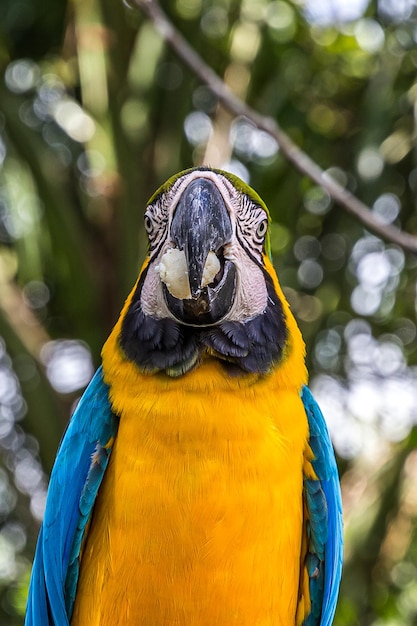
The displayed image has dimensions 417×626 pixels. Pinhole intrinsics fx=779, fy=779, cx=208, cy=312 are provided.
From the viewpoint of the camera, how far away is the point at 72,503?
5.23 ft

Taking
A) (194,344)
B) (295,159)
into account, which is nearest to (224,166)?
(295,159)

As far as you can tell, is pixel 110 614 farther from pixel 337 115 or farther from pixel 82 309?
pixel 337 115

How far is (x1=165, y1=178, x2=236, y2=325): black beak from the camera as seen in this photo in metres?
1.46

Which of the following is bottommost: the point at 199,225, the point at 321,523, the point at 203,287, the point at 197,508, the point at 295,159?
the point at 321,523

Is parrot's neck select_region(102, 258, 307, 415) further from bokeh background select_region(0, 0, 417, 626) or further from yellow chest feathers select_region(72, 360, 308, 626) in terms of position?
bokeh background select_region(0, 0, 417, 626)

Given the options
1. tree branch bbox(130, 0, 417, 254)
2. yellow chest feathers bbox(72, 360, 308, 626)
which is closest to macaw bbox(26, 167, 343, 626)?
yellow chest feathers bbox(72, 360, 308, 626)

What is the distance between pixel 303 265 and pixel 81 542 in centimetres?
248

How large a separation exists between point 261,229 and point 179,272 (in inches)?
11.4

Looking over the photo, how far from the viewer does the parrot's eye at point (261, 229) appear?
5.50 feet

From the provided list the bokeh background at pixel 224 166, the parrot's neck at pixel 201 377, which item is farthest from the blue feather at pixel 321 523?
the bokeh background at pixel 224 166

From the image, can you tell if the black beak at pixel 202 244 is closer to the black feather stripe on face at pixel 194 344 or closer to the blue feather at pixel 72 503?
the black feather stripe on face at pixel 194 344

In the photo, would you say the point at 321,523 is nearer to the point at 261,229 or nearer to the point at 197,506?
the point at 197,506

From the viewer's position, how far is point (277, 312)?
5.40 feet

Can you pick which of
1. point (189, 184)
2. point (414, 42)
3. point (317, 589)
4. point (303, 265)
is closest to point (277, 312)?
point (189, 184)
